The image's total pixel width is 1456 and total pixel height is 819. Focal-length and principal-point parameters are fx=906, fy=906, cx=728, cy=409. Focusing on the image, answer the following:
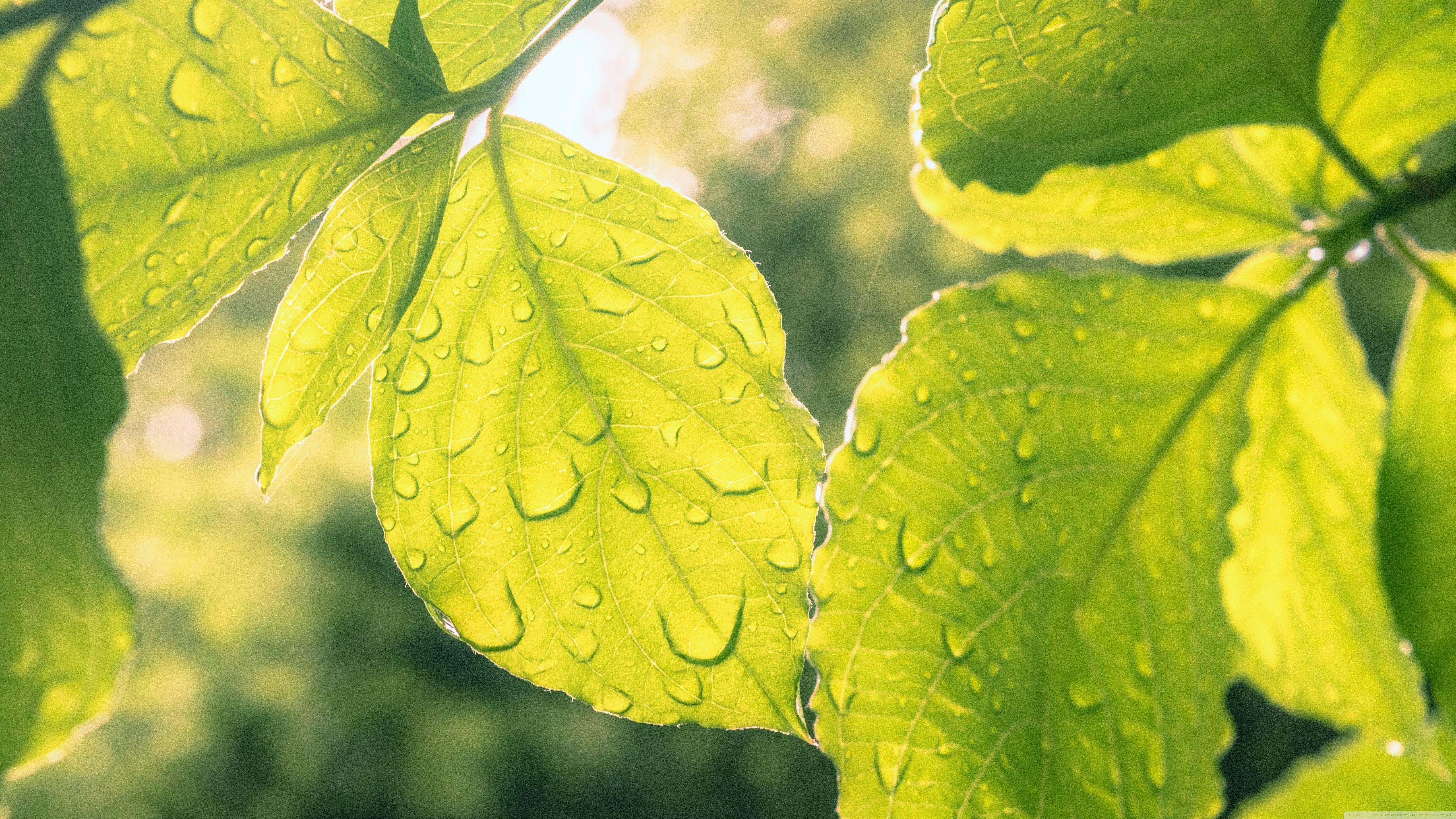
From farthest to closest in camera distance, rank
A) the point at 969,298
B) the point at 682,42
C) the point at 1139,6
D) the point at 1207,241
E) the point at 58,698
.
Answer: the point at 682,42
the point at 1207,241
the point at 969,298
the point at 1139,6
the point at 58,698

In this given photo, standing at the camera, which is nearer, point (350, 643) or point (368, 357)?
point (368, 357)

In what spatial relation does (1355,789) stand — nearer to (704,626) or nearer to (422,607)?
(704,626)

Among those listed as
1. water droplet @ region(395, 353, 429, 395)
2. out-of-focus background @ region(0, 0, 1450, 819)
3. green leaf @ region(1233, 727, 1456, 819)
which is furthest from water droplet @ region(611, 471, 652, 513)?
out-of-focus background @ region(0, 0, 1450, 819)

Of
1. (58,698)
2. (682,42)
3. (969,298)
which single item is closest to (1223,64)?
(969,298)

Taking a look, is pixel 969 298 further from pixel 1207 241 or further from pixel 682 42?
pixel 682 42

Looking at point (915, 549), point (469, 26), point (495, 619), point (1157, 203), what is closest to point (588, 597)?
point (495, 619)

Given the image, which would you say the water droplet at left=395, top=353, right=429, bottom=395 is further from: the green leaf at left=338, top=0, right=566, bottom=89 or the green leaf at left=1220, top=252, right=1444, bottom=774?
the green leaf at left=1220, top=252, right=1444, bottom=774

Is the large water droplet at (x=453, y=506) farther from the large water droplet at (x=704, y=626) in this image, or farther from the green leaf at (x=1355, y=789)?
the green leaf at (x=1355, y=789)
